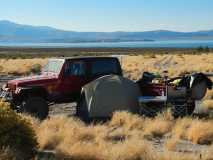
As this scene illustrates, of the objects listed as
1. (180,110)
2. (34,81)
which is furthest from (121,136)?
(34,81)

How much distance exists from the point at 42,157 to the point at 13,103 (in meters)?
6.41

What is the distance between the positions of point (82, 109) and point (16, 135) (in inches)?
269

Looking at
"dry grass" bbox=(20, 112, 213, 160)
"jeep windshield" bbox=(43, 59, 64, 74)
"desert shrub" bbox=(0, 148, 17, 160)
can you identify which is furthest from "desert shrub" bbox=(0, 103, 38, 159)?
"jeep windshield" bbox=(43, 59, 64, 74)

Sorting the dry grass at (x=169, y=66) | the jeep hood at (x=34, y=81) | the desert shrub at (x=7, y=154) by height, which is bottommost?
the dry grass at (x=169, y=66)

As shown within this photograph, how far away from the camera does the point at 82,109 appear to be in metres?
17.0

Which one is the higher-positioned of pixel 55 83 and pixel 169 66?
pixel 55 83

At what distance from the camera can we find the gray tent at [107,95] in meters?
16.5

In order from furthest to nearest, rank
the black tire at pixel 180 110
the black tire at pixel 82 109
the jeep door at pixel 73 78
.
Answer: the jeep door at pixel 73 78, the black tire at pixel 82 109, the black tire at pixel 180 110

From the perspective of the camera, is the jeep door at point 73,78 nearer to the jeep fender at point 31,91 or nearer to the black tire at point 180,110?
the jeep fender at point 31,91

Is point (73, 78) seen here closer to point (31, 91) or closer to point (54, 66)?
point (54, 66)

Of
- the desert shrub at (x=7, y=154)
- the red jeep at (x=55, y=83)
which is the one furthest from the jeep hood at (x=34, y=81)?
the desert shrub at (x=7, y=154)

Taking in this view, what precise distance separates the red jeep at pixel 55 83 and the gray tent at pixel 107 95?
2.16 ft

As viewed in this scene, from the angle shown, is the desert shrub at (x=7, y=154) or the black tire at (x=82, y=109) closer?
the desert shrub at (x=7, y=154)

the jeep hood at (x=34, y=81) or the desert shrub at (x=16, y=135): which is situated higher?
the jeep hood at (x=34, y=81)
